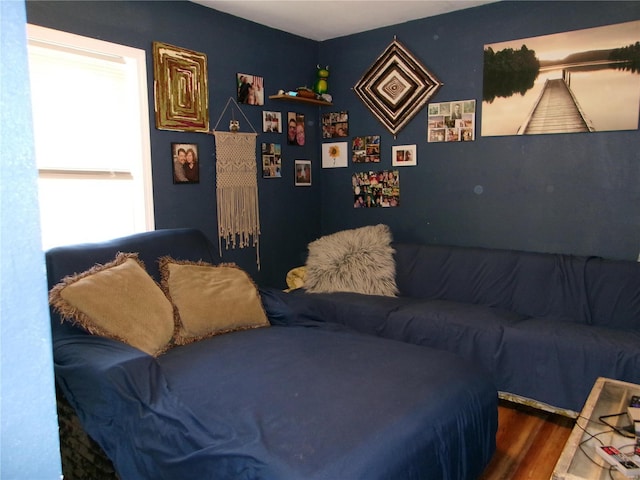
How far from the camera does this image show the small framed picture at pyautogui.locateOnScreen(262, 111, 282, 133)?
12.4 ft

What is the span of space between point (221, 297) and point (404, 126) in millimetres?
2192

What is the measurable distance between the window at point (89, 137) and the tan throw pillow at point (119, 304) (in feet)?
2.16

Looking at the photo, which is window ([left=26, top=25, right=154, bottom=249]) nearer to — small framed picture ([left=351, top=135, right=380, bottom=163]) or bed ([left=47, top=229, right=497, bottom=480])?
bed ([left=47, top=229, right=497, bottom=480])

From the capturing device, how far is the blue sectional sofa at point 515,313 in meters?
2.46

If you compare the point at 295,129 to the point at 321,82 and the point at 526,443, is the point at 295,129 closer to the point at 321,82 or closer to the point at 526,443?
the point at 321,82

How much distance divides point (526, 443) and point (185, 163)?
261 centimetres

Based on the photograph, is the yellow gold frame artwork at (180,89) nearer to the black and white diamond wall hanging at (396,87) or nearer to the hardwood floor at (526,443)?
the black and white diamond wall hanging at (396,87)

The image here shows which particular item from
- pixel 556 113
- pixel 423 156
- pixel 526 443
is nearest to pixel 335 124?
pixel 423 156

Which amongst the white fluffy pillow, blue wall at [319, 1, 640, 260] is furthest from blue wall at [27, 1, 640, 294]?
the white fluffy pillow

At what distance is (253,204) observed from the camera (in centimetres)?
373

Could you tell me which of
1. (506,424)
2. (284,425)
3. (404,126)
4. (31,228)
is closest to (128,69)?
(404,126)

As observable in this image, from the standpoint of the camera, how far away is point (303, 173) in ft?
13.7

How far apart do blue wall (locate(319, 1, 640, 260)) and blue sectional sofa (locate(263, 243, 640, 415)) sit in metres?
0.29

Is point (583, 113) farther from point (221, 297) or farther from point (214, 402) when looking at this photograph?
point (214, 402)
